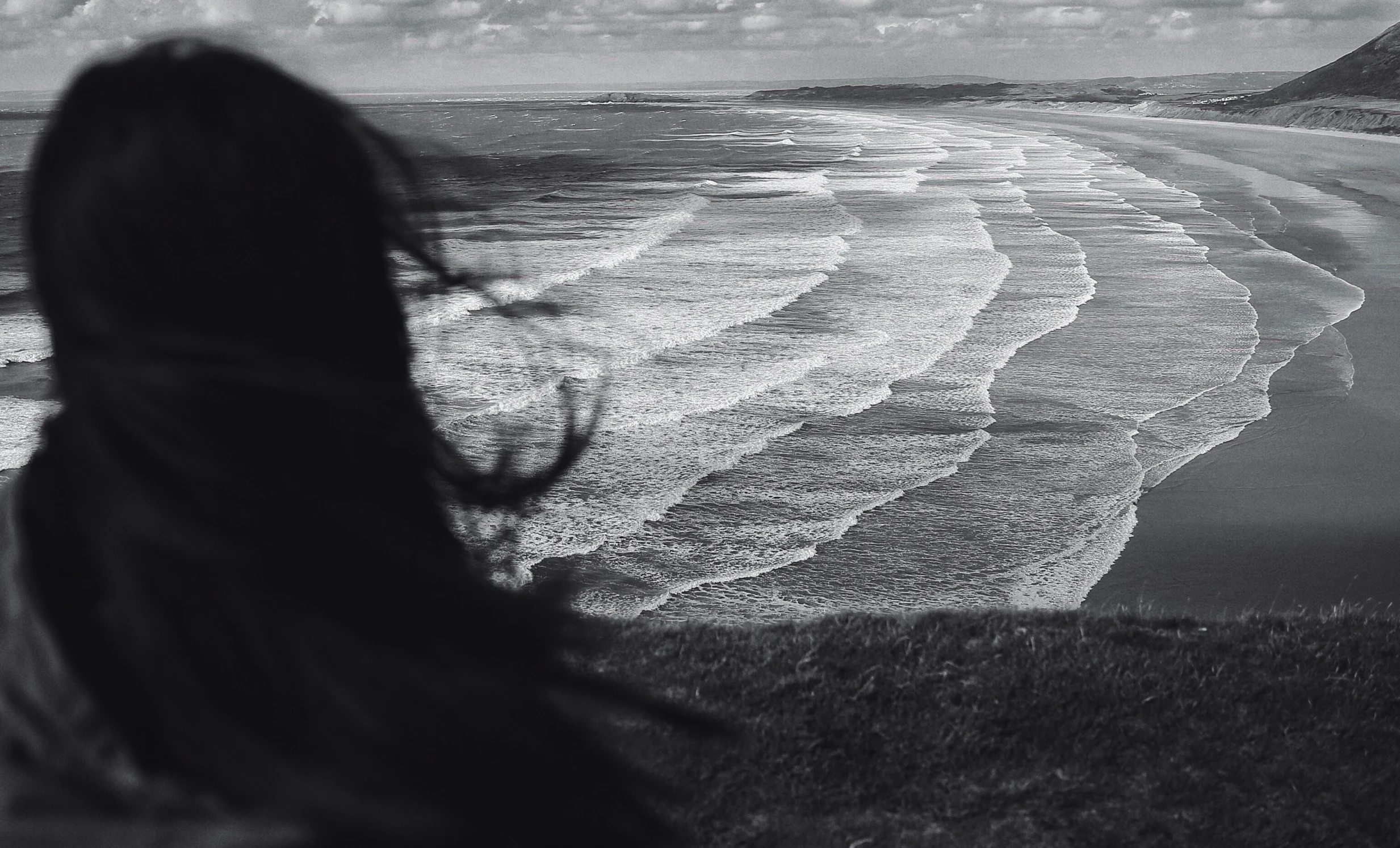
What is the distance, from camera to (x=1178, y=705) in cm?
439

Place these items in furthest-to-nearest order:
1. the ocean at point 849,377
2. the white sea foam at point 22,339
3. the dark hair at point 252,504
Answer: the white sea foam at point 22,339 → the ocean at point 849,377 → the dark hair at point 252,504

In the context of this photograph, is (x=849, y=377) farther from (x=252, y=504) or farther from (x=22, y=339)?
(x=252, y=504)

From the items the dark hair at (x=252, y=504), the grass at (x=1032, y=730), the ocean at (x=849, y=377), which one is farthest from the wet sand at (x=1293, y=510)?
the dark hair at (x=252, y=504)

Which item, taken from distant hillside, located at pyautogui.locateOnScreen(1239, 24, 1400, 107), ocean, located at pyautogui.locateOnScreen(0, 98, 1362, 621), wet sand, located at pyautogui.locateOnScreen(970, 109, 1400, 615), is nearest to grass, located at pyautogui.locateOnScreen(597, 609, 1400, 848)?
ocean, located at pyautogui.locateOnScreen(0, 98, 1362, 621)

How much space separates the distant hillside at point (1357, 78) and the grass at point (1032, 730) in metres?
99.6

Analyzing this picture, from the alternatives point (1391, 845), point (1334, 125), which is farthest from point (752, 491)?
point (1334, 125)

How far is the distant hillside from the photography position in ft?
312

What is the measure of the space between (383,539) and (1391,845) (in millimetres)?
3620

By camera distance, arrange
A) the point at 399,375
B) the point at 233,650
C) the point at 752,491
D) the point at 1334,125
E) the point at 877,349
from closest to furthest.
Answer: the point at 233,650 → the point at 399,375 → the point at 752,491 → the point at 877,349 → the point at 1334,125

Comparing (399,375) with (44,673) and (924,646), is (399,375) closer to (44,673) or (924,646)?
(44,673)

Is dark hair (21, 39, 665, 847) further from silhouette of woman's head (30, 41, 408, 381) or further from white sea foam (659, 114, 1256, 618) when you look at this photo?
white sea foam (659, 114, 1256, 618)

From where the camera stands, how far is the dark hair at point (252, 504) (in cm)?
115

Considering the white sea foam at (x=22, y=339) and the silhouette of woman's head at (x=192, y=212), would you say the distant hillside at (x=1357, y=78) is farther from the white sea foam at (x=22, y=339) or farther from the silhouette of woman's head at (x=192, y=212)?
the silhouette of woman's head at (x=192, y=212)

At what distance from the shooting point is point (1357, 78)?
101m
